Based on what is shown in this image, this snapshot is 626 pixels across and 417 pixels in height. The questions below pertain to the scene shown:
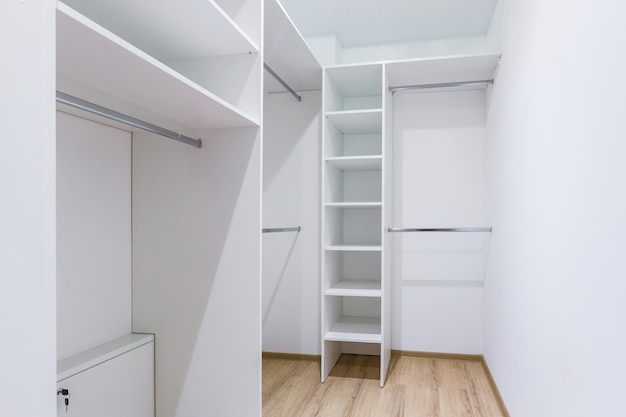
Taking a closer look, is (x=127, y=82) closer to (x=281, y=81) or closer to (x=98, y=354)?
(x=98, y=354)

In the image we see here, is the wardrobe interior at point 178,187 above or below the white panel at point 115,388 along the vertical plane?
above

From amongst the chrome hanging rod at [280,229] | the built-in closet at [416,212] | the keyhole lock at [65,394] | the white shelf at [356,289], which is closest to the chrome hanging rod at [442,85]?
the built-in closet at [416,212]

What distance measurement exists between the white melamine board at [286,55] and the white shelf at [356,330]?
68.3 inches

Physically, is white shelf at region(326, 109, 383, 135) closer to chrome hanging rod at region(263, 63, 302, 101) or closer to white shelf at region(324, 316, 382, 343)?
chrome hanging rod at region(263, 63, 302, 101)

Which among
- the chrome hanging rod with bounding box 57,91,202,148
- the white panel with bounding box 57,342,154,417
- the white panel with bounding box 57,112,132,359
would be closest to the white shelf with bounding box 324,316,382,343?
the white panel with bounding box 57,342,154,417

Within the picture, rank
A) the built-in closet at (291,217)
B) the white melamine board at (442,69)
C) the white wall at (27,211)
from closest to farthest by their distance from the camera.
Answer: the white wall at (27,211) < the white melamine board at (442,69) < the built-in closet at (291,217)

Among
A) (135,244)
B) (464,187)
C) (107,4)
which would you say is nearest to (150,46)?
(107,4)

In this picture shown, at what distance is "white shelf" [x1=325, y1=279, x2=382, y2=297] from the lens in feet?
9.29

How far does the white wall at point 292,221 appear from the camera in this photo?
11.1 ft

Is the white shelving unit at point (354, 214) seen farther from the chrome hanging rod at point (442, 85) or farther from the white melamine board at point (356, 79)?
the chrome hanging rod at point (442, 85)

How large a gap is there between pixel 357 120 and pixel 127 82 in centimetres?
195

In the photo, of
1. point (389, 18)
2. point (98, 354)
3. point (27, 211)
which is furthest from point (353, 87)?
point (27, 211)

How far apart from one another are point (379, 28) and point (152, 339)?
2.53 meters

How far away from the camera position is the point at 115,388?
5.64 ft
